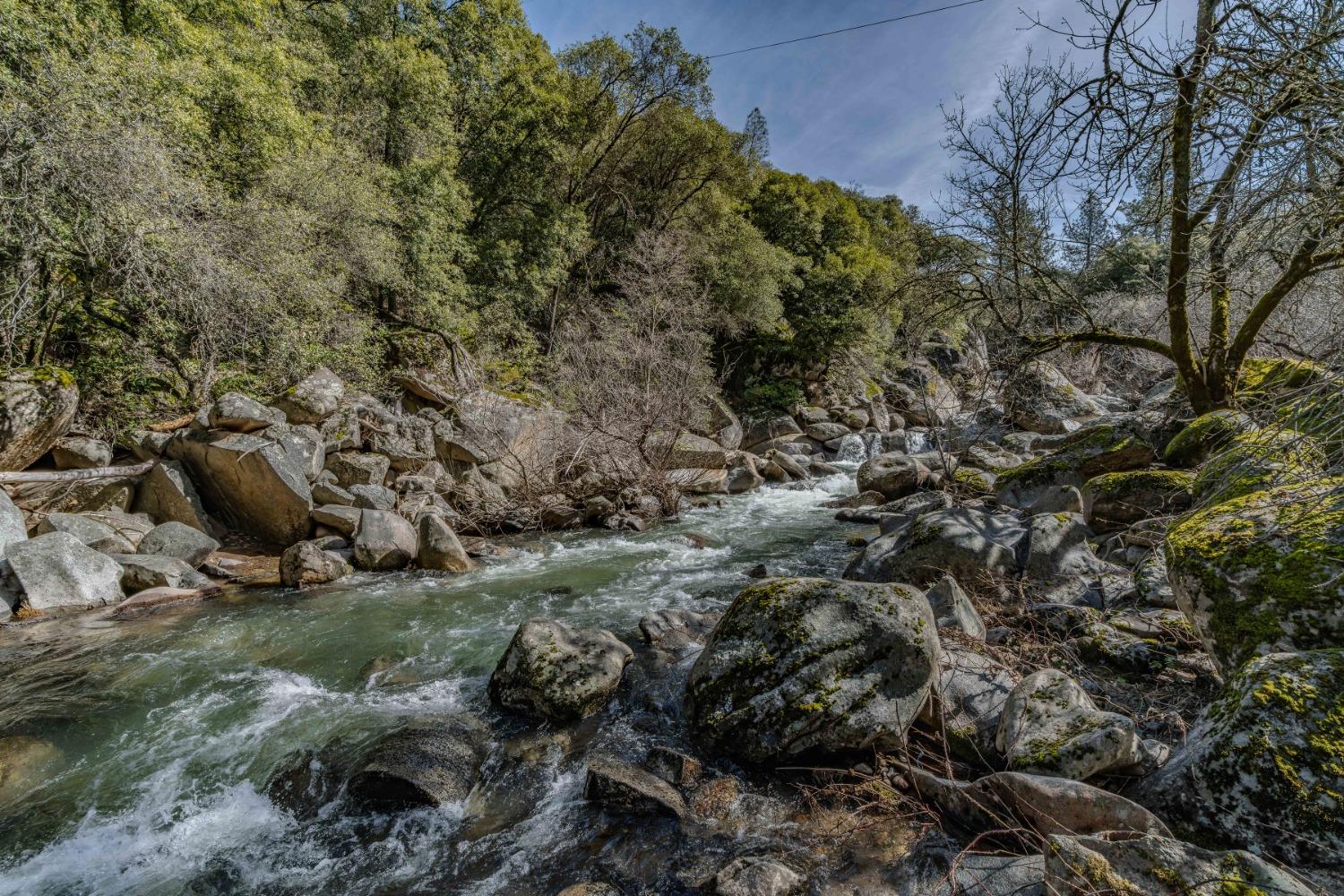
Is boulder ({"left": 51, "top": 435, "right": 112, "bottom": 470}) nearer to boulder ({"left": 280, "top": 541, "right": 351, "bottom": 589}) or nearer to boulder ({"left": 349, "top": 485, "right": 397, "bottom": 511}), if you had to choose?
boulder ({"left": 349, "top": 485, "right": 397, "bottom": 511})

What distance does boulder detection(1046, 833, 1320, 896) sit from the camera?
1720 millimetres

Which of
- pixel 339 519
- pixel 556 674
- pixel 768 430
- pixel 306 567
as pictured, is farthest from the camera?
pixel 768 430

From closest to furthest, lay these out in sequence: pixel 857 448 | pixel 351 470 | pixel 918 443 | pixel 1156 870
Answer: pixel 1156 870 < pixel 351 470 < pixel 918 443 < pixel 857 448

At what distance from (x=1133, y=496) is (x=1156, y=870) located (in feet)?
16.8

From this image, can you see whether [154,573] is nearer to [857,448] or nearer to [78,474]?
[78,474]

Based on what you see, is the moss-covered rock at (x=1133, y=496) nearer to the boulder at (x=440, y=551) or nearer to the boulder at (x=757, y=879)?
the boulder at (x=757, y=879)

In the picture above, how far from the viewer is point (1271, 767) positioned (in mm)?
2074

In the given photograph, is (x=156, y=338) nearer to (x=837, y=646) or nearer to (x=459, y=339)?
(x=459, y=339)

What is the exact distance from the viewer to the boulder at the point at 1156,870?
5.64ft

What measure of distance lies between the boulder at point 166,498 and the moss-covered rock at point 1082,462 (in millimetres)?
11122

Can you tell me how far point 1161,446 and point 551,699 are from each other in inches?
305

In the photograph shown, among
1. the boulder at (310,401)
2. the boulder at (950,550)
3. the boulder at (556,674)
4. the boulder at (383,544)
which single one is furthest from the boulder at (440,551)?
the boulder at (950,550)

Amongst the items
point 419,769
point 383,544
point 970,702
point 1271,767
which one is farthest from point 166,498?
point 1271,767

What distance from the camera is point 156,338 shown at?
914 centimetres
